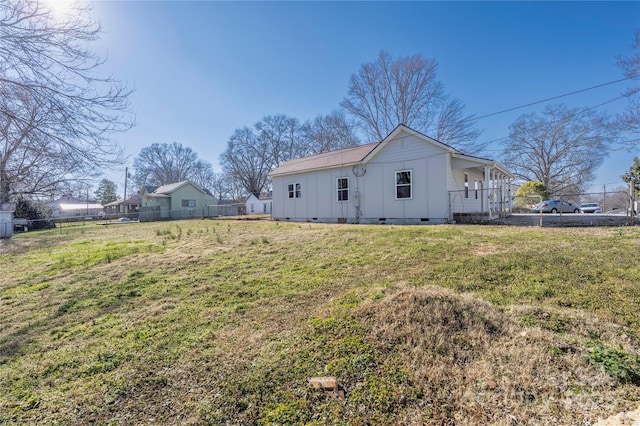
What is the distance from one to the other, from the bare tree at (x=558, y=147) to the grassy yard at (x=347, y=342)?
29.3m

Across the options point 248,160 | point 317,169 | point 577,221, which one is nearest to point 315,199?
point 317,169

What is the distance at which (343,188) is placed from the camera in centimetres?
1342

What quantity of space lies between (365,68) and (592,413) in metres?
28.4

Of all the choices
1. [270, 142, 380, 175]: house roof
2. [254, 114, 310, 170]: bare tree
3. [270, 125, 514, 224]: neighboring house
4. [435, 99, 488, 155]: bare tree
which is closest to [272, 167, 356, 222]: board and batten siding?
[270, 125, 514, 224]: neighboring house

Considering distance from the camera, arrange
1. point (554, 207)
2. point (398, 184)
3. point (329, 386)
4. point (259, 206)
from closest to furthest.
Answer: point (329, 386)
point (398, 184)
point (554, 207)
point (259, 206)

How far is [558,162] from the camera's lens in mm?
29781

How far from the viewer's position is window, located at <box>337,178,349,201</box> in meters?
13.3

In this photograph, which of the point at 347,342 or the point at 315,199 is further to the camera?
the point at 315,199

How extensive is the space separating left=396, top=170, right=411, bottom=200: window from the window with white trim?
253cm

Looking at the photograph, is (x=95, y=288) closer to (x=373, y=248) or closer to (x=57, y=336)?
(x=57, y=336)

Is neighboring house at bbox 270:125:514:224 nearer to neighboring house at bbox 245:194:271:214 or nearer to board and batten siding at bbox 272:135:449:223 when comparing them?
board and batten siding at bbox 272:135:449:223

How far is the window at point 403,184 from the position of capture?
37.1ft

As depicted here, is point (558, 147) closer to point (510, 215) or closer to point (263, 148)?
point (510, 215)

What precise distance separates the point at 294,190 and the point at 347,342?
13.6 meters
